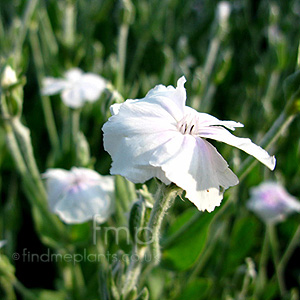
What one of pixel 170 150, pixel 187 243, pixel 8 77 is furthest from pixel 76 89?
pixel 170 150

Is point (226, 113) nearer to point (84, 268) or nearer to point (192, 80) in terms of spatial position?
point (192, 80)

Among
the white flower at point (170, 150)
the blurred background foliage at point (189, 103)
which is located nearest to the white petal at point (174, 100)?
the white flower at point (170, 150)

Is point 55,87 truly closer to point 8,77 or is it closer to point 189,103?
point 8,77

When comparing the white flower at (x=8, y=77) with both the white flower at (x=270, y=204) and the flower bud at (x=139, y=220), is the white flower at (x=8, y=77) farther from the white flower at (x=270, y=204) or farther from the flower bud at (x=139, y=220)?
the white flower at (x=270, y=204)

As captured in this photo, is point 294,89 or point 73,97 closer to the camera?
point 294,89

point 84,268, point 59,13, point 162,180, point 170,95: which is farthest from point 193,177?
point 59,13

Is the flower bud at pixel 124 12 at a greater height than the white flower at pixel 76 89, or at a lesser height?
greater
